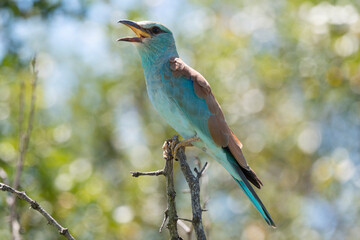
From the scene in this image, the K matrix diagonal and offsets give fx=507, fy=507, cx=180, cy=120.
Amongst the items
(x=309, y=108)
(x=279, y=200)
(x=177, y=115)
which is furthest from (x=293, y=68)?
(x=177, y=115)

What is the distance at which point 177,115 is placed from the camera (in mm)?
3926

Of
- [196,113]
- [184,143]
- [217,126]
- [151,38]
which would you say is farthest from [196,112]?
[151,38]

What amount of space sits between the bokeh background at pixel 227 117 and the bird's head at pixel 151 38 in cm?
181

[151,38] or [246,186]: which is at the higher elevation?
[151,38]

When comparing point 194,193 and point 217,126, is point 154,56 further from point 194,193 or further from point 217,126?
point 194,193

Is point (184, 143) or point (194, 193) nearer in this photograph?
point (194, 193)

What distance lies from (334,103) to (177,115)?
3533mm

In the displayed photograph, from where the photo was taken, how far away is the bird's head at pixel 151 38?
171 inches

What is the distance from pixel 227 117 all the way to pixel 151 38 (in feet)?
9.20

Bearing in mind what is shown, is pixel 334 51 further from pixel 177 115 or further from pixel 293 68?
pixel 177 115

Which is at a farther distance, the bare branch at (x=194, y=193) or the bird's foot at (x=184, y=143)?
the bird's foot at (x=184, y=143)

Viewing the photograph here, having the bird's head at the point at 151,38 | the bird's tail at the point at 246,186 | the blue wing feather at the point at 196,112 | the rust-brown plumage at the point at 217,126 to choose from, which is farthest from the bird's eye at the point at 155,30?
the bird's tail at the point at 246,186

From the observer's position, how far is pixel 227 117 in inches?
273

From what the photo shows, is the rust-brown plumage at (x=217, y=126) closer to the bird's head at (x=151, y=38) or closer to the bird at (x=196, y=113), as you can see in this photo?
the bird at (x=196, y=113)
